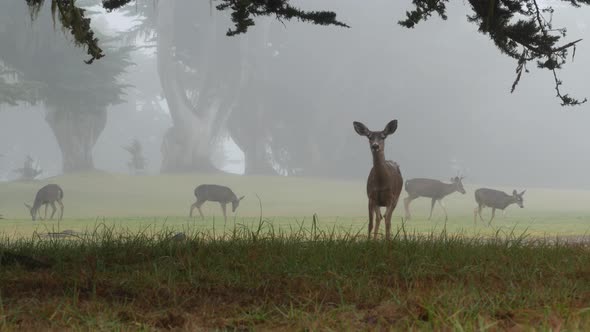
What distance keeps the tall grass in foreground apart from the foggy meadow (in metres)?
0.03

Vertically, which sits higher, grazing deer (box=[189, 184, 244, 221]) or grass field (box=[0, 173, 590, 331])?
grazing deer (box=[189, 184, 244, 221])

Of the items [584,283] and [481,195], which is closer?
[584,283]

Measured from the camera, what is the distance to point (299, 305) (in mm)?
4758

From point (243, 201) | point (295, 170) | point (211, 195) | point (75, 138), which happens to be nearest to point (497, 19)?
point (211, 195)

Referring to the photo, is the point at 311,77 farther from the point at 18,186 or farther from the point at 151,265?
the point at 151,265

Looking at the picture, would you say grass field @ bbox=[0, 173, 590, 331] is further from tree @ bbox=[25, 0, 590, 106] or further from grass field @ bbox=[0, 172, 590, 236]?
grass field @ bbox=[0, 172, 590, 236]

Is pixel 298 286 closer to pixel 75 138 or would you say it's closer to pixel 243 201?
pixel 243 201

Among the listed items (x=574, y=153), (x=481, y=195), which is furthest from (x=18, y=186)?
(x=574, y=153)

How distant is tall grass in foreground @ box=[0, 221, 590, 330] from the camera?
437cm

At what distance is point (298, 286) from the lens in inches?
212

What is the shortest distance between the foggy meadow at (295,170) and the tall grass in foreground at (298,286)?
3 centimetres

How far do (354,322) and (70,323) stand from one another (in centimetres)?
168

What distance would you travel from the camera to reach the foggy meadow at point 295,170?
16.5 feet

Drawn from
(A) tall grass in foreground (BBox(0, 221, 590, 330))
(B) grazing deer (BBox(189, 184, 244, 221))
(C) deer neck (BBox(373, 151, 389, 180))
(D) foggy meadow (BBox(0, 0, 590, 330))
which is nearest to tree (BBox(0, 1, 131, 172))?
(D) foggy meadow (BBox(0, 0, 590, 330))
